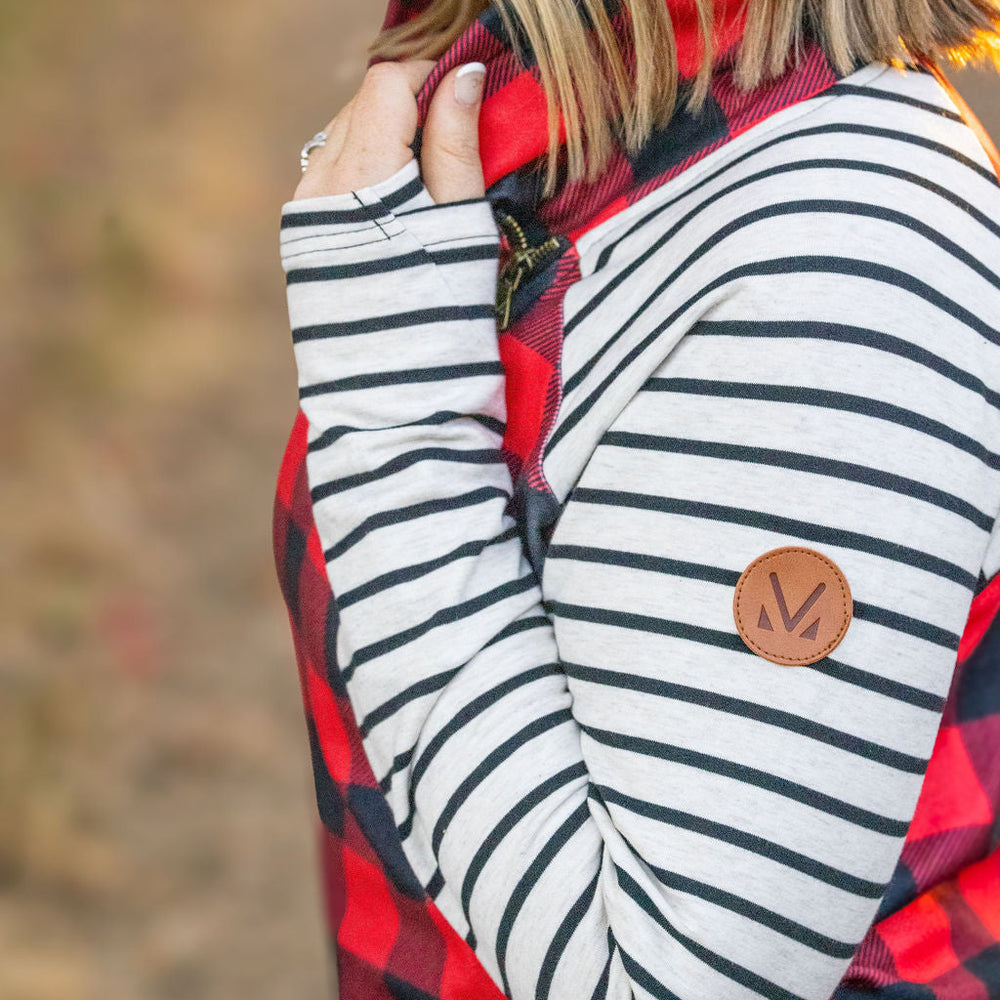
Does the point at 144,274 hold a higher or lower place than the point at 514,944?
higher

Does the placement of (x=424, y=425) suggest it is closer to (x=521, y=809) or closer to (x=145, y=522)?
(x=521, y=809)

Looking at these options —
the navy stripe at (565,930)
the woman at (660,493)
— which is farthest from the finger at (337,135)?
the navy stripe at (565,930)

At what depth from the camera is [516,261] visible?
0.59 m

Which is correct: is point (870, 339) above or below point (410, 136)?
below

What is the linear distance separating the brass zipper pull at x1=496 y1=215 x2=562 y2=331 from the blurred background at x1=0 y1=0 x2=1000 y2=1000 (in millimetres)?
763

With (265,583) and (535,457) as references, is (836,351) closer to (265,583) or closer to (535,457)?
(535,457)

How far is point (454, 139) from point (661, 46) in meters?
0.13

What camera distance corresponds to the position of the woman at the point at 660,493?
0.43 metres

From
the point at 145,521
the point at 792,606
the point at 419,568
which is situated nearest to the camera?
the point at 792,606

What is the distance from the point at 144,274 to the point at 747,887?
138 cm

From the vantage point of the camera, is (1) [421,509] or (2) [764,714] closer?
(2) [764,714]

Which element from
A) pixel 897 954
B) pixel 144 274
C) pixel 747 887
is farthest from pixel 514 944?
pixel 144 274

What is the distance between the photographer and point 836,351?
427 millimetres

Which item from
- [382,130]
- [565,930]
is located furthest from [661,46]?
[565,930]
